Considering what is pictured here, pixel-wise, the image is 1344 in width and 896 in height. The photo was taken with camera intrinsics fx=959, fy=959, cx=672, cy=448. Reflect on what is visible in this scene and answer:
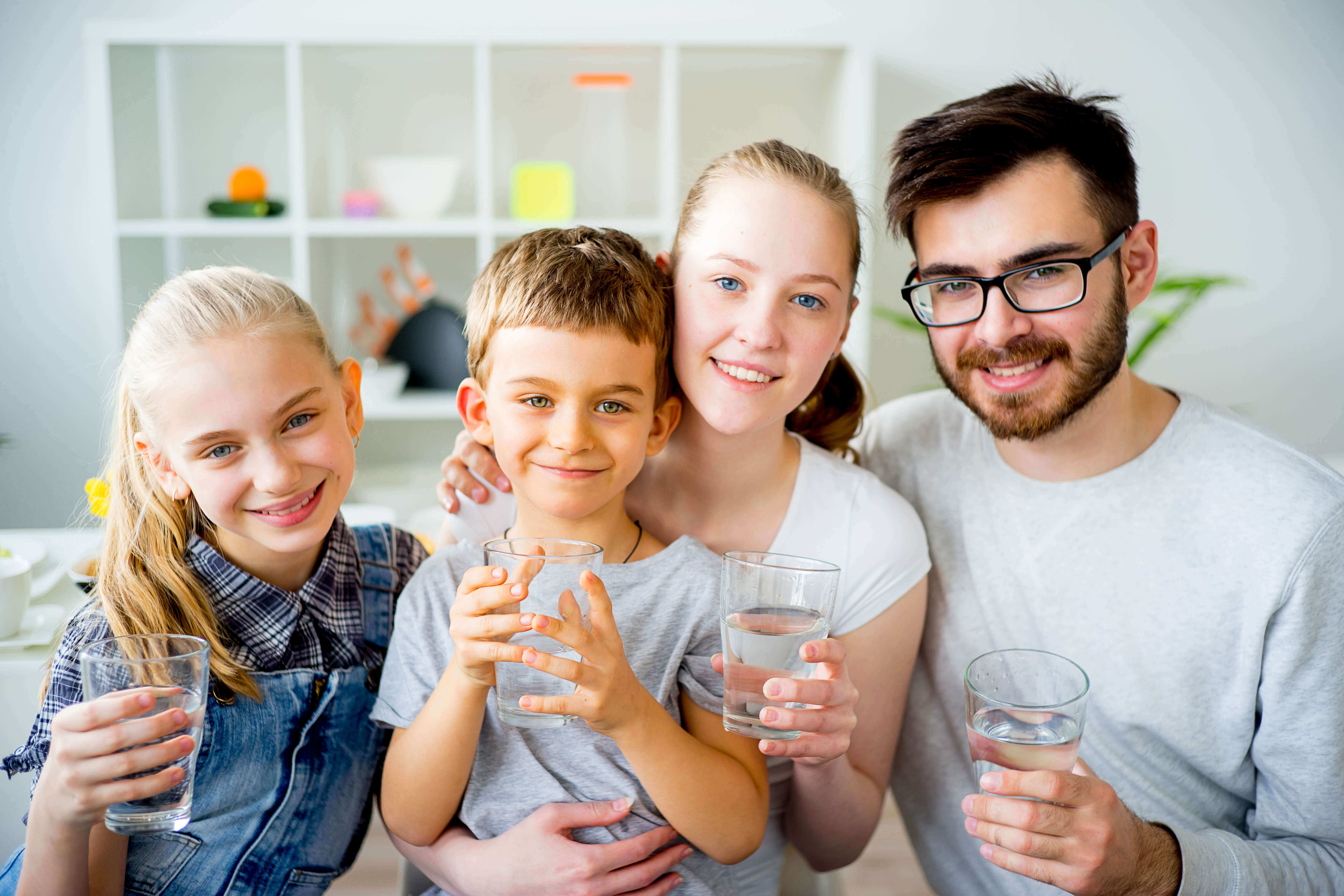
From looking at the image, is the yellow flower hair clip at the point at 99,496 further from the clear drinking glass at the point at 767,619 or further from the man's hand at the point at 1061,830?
the man's hand at the point at 1061,830

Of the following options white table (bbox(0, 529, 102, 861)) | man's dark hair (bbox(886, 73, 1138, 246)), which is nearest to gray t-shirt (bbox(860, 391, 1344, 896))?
man's dark hair (bbox(886, 73, 1138, 246))

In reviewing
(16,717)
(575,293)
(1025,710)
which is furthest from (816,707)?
(16,717)

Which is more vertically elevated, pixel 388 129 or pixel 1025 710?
pixel 388 129

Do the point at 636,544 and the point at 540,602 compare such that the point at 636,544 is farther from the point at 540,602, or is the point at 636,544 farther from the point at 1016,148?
the point at 1016,148

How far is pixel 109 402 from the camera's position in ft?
4.81

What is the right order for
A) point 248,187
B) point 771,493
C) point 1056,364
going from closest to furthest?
point 1056,364
point 771,493
point 248,187

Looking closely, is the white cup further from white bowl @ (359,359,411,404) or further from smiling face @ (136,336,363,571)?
white bowl @ (359,359,411,404)

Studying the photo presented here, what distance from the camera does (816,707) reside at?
1.14 meters

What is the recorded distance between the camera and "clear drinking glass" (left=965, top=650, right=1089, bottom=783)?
3.37 feet

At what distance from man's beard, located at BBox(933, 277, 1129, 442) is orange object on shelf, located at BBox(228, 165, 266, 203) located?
2.83m

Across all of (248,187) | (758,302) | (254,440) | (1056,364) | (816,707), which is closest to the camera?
(816,707)

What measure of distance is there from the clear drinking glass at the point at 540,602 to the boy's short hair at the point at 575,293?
1.18ft

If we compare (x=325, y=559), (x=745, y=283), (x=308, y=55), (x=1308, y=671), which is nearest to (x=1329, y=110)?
(x=1308, y=671)

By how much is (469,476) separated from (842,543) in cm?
65
